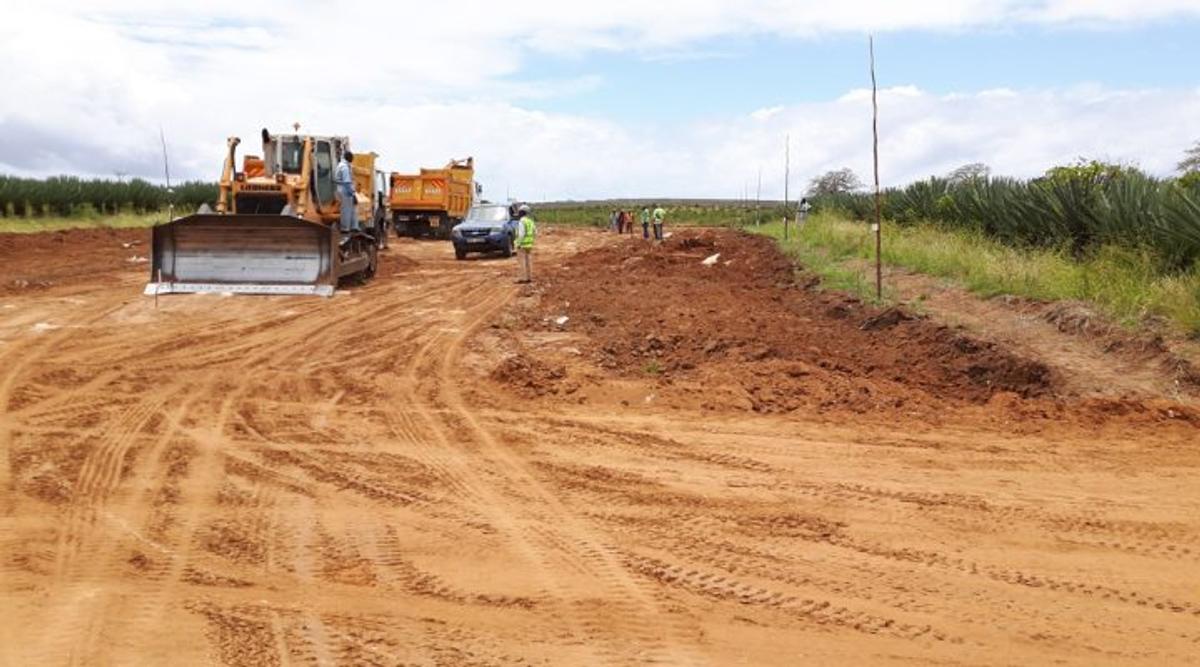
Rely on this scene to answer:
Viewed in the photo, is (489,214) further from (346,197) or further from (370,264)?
(346,197)

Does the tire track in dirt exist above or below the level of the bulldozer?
below

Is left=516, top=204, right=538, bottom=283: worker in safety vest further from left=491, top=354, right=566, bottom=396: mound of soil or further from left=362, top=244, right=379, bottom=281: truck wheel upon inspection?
left=491, top=354, right=566, bottom=396: mound of soil

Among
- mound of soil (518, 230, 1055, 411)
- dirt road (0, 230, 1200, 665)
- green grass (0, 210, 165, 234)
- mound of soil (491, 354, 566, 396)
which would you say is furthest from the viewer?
green grass (0, 210, 165, 234)

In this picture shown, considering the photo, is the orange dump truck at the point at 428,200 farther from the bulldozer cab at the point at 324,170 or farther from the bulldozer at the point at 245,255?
the bulldozer at the point at 245,255

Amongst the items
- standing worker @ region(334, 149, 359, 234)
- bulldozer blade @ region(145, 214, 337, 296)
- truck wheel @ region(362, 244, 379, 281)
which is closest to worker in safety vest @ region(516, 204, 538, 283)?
truck wheel @ region(362, 244, 379, 281)

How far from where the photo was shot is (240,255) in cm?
1677

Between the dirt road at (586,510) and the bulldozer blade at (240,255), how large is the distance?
5.05 m

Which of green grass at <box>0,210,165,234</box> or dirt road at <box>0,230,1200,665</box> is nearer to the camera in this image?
dirt road at <box>0,230,1200,665</box>

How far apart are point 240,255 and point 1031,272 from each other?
1201 cm

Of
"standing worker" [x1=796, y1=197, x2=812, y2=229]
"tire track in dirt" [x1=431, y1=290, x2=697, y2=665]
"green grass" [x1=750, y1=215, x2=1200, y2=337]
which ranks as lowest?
"tire track in dirt" [x1=431, y1=290, x2=697, y2=665]

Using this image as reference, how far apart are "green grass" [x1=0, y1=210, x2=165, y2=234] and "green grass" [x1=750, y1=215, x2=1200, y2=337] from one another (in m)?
26.8

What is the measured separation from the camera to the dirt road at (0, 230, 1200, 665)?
13.9ft

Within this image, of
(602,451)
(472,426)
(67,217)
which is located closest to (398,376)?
(472,426)

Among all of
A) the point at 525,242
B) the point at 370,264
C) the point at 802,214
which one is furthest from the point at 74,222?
the point at 802,214
